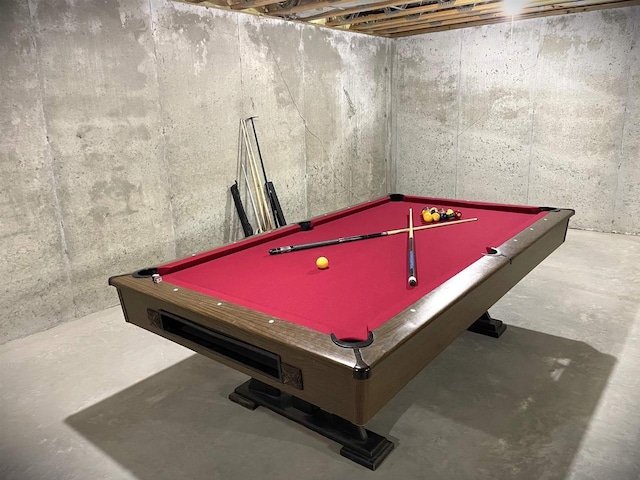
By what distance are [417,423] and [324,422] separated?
0.41 metres

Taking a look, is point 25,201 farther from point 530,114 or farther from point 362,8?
point 530,114

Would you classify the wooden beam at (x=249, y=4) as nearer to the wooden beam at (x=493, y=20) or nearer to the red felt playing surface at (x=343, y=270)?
the red felt playing surface at (x=343, y=270)

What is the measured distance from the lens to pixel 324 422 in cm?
196

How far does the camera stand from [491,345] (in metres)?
2.65

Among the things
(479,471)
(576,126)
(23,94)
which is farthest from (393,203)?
(576,126)

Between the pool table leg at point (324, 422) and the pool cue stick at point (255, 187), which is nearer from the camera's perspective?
the pool table leg at point (324, 422)

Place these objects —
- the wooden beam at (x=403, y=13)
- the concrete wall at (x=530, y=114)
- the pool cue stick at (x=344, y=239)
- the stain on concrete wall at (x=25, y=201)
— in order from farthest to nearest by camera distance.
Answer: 1. the concrete wall at (x=530, y=114)
2. the wooden beam at (x=403, y=13)
3. the stain on concrete wall at (x=25, y=201)
4. the pool cue stick at (x=344, y=239)

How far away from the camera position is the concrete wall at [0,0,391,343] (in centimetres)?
286

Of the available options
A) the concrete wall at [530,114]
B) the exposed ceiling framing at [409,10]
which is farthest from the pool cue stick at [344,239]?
the concrete wall at [530,114]

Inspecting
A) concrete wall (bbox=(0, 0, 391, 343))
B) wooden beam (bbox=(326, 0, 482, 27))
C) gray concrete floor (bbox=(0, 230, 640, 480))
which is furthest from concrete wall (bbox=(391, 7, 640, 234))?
gray concrete floor (bbox=(0, 230, 640, 480))

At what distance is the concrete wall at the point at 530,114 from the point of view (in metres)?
4.57

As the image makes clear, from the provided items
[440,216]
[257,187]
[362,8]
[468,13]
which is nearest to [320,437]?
[440,216]

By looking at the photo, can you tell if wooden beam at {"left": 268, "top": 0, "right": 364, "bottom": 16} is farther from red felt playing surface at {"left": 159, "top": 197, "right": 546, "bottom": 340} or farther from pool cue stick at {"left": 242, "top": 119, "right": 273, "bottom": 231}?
red felt playing surface at {"left": 159, "top": 197, "right": 546, "bottom": 340}

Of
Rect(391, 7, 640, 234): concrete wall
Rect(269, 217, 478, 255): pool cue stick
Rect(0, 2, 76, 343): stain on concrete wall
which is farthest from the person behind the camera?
Rect(391, 7, 640, 234): concrete wall
